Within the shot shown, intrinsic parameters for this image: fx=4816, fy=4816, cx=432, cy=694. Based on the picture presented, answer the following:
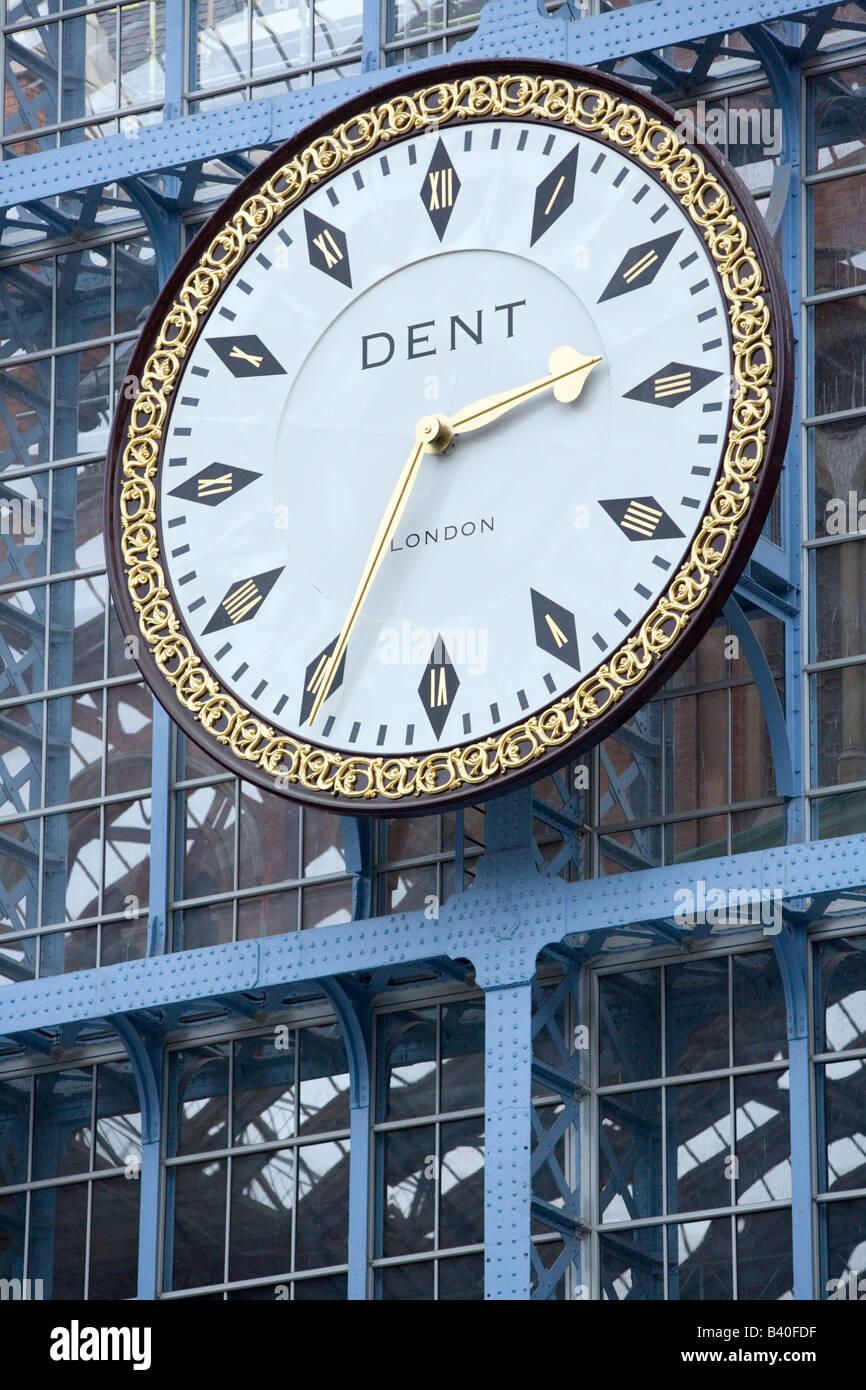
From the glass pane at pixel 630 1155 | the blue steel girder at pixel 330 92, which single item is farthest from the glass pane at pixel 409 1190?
the blue steel girder at pixel 330 92

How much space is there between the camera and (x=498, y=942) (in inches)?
1019

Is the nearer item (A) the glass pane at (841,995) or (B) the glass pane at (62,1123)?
(A) the glass pane at (841,995)

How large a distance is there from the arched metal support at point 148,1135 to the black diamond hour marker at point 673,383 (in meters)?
4.77

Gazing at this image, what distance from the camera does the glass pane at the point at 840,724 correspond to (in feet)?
86.3

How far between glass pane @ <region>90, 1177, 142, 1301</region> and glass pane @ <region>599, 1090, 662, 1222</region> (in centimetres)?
298

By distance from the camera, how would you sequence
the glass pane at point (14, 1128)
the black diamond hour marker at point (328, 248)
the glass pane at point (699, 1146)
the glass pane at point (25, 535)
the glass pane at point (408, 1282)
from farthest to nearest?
the glass pane at point (25, 535) < the glass pane at point (14, 1128) < the black diamond hour marker at point (328, 248) < the glass pane at point (408, 1282) < the glass pane at point (699, 1146)

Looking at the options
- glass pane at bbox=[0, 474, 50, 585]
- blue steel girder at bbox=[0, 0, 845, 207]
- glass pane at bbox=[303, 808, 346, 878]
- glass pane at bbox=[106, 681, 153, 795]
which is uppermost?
blue steel girder at bbox=[0, 0, 845, 207]

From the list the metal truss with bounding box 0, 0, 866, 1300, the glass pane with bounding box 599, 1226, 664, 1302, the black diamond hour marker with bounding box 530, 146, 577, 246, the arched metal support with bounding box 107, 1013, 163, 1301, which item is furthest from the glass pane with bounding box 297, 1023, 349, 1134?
the black diamond hour marker with bounding box 530, 146, 577, 246

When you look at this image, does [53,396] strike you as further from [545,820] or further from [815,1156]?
[815,1156]

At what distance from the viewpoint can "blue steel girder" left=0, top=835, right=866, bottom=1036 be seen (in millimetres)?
25234

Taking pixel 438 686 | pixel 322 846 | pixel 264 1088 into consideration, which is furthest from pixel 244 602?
pixel 264 1088

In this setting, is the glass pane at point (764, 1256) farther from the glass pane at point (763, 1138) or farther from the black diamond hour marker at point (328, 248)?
the black diamond hour marker at point (328, 248)

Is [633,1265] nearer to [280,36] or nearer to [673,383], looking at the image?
[673,383]

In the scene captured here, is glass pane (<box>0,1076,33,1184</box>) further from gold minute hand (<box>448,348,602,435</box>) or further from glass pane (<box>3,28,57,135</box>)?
glass pane (<box>3,28,57,135</box>)
